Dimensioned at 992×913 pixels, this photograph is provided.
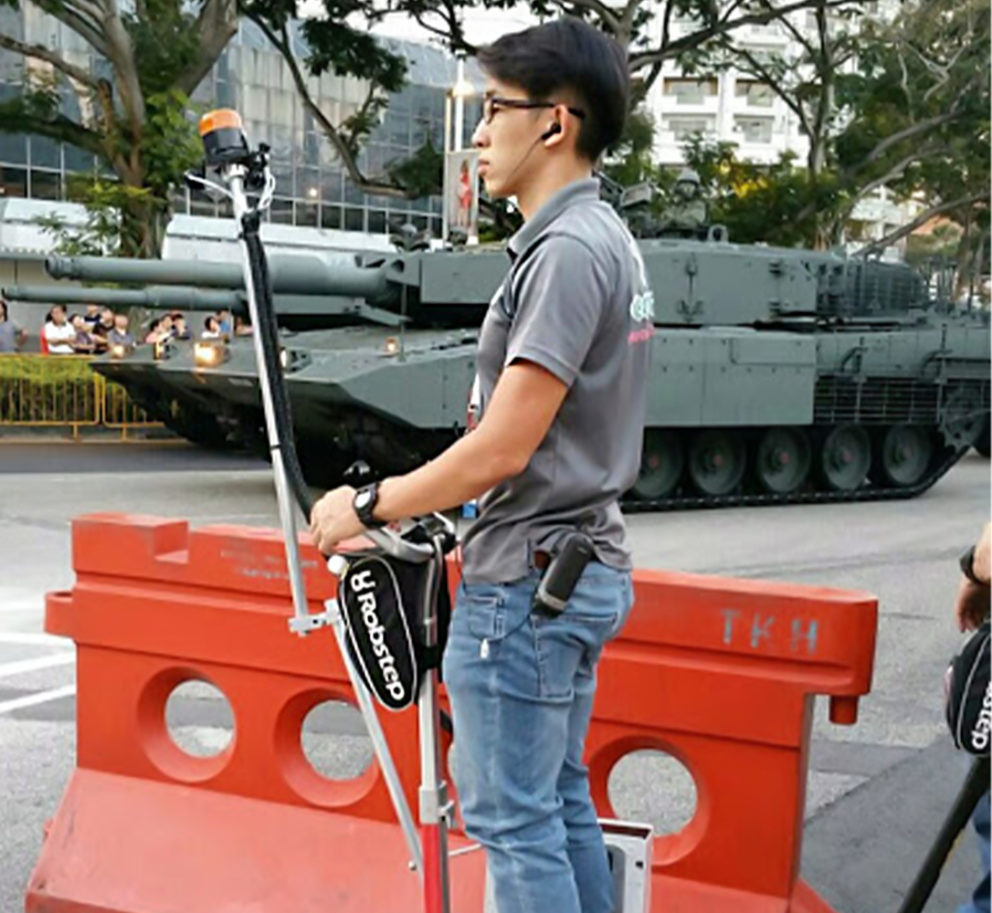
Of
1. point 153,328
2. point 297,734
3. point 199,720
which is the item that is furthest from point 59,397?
point 297,734

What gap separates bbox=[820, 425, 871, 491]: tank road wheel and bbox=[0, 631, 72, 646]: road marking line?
8.85 m

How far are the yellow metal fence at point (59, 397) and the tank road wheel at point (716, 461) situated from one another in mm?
8230

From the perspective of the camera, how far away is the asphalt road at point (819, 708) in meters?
4.06

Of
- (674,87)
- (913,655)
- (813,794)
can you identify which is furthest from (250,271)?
(674,87)

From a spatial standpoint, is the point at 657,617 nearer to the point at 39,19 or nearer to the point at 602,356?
the point at 602,356

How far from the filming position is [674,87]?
76.9 meters

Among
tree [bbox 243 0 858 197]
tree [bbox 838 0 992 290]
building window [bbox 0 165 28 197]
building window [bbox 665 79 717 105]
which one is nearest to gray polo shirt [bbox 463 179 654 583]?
tree [bbox 243 0 858 197]

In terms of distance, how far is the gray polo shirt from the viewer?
7.09ft

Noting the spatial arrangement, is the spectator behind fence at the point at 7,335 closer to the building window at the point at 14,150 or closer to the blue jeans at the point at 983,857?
the building window at the point at 14,150

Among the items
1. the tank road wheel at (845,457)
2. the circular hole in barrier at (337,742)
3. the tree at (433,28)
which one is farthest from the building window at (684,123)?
the circular hole in barrier at (337,742)

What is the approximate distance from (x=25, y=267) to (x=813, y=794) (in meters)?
28.2

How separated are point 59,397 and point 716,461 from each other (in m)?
9.34

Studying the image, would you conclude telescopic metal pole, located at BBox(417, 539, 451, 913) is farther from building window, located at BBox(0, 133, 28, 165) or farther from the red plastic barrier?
building window, located at BBox(0, 133, 28, 165)

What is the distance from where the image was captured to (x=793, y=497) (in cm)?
1320
